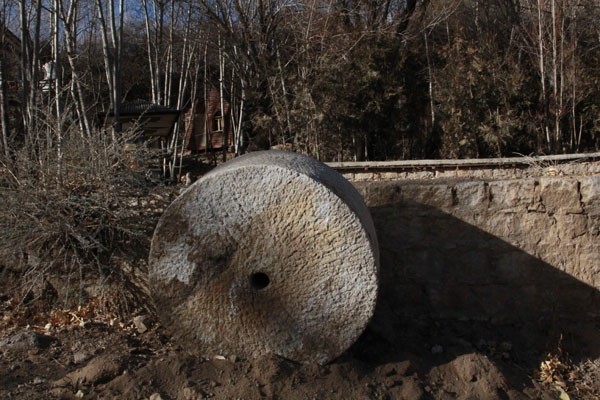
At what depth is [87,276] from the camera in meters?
3.81

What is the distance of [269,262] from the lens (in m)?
2.81

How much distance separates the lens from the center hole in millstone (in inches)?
112

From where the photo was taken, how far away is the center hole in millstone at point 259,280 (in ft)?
9.35

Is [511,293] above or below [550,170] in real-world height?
below

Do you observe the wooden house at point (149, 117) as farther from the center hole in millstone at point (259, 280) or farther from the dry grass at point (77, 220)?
the center hole in millstone at point (259, 280)

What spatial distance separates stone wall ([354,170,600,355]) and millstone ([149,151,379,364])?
1023 mm

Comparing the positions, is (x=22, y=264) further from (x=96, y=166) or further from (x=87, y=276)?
(x=96, y=166)

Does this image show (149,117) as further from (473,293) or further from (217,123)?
(217,123)

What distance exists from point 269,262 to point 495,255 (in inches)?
76.0

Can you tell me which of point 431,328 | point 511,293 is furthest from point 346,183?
point 511,293

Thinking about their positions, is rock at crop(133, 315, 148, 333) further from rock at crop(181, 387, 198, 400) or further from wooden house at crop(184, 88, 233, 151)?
wooden house at crop(184, 88, 233, 151)

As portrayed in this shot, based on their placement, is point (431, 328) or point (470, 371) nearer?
point (470, 371)

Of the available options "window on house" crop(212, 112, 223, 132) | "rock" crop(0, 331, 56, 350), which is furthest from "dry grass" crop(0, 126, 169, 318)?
"window on house" crop(212, 112, 223, 132)

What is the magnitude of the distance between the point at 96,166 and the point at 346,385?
2.21m
